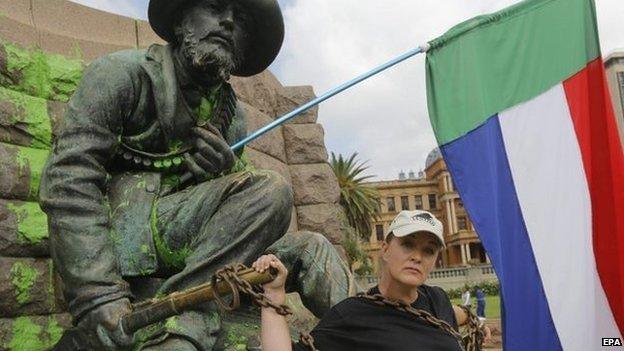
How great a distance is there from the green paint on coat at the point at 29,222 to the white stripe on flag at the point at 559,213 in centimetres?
242

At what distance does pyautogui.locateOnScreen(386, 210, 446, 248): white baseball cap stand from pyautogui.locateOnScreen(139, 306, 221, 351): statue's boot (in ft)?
2.36

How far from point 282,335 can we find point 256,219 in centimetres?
72

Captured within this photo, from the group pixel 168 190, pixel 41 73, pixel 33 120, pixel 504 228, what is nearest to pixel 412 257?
pixel 168 190

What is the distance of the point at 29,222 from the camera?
10.3ft

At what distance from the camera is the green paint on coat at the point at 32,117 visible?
3.35 m

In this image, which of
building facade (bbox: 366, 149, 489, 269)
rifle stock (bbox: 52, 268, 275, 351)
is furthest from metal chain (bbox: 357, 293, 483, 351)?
building facade (bbox: 366, 149, 489, 269)

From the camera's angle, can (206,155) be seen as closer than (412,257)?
No

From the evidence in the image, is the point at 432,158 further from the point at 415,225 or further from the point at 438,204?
the point at 415,225

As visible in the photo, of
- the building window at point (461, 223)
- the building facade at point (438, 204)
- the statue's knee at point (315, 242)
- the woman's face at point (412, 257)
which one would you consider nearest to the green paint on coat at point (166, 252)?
the statue's knee at point (315, 242)

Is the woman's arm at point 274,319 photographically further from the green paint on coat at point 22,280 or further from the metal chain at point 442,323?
the green paint on coat at point 22,280

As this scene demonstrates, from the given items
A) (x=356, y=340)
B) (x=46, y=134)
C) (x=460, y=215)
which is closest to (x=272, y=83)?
(x=46, y=134)

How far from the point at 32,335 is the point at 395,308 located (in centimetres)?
185

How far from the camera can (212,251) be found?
234cm

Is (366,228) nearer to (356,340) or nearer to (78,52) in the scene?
(78,52)
